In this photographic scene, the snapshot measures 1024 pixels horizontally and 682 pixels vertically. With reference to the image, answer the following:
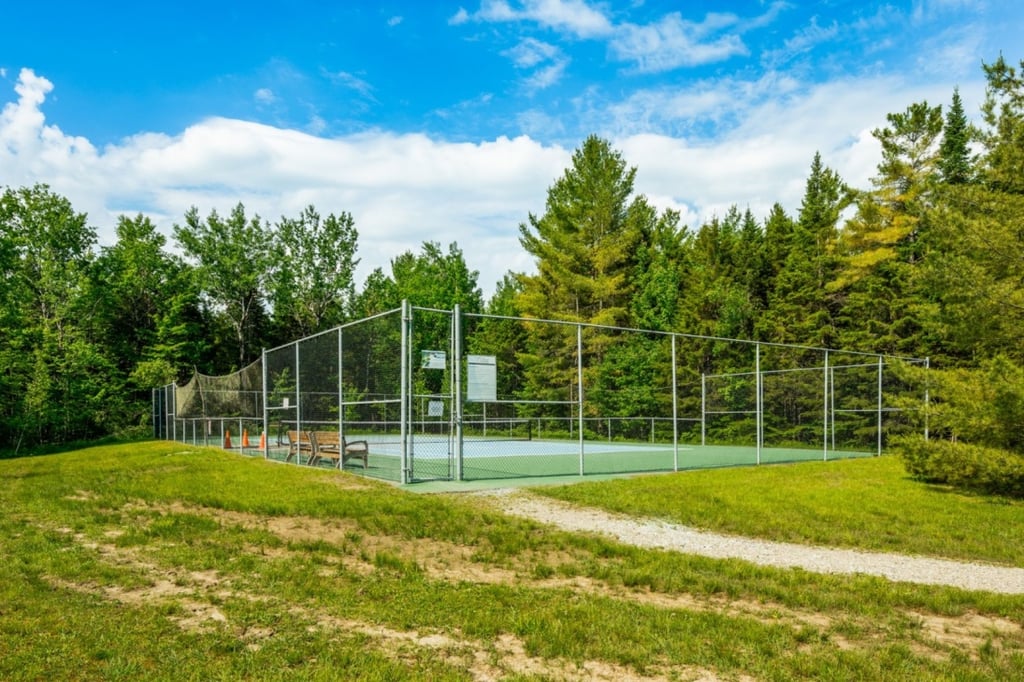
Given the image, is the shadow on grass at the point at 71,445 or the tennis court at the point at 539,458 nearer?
the tennis court at the point at 539,458

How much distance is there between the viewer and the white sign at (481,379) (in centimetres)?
1131

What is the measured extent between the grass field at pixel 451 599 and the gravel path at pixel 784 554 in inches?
16.5

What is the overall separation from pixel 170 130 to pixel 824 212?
27010 mm

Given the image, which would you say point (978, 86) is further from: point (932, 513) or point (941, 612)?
point (941, 612)

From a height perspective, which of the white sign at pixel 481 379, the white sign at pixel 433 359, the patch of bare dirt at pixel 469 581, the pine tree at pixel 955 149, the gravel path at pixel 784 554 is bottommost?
the gravel path at pixel 784 554

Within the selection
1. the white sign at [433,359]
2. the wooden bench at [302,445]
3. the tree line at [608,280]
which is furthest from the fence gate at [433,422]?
the tree line at [608,280]

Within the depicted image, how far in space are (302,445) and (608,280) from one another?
1980 centimetres

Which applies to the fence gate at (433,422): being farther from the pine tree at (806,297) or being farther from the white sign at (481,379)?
the pine tree at (806,297)

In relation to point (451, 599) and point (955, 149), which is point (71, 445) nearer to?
point (451, 599)

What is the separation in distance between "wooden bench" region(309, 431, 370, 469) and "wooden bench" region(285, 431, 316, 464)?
0.10m

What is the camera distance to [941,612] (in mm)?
4680

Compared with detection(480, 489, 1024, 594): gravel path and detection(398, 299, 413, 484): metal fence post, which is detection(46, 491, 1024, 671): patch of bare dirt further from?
detection(398, 299, 413, 484): metal fence post

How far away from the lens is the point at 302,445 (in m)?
14.2

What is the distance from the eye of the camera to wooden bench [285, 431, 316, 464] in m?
13.9
